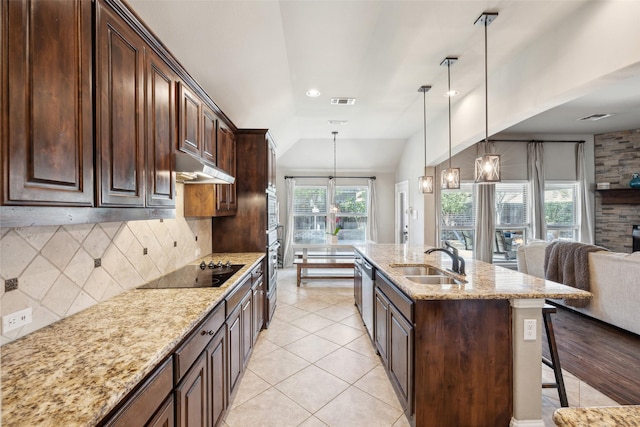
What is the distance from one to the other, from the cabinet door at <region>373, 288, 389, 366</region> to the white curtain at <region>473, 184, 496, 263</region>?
4262 mm

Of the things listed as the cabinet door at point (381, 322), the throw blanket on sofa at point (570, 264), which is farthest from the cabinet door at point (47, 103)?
the throw blanket on sofa at point (570, 264)

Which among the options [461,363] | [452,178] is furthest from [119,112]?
[452,178]

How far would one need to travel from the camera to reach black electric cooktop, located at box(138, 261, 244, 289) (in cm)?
208

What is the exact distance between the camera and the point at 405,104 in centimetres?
438

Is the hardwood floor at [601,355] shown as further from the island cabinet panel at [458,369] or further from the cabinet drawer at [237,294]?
the cabinet drawer at [237,294]

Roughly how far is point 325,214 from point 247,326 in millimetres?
5299

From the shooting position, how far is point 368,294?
3.28 metres

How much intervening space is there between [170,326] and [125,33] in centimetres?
141

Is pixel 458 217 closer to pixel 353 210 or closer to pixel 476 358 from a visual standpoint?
pixel 353 210

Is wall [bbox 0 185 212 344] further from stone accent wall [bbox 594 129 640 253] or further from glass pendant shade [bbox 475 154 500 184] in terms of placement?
stone accent wall [bbox 594 129 640 253]

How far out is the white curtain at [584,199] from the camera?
6.16 meters

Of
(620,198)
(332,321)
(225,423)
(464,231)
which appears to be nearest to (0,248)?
(225,423)

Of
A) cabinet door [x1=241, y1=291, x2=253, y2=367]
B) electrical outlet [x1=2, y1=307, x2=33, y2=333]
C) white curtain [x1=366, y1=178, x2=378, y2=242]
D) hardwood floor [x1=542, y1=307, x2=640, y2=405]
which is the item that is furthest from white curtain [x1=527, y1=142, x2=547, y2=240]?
electrical outlet [x1=2, y1=307, x2=33, y2=333]

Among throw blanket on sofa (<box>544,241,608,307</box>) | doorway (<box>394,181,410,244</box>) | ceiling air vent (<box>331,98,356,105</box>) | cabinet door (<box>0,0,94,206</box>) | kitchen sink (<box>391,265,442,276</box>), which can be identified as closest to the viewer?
cabinet door (<box>0,0,94,206</box>)
